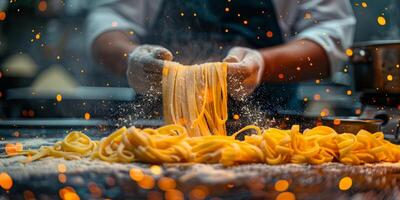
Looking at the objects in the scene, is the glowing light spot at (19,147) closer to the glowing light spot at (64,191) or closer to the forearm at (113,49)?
the forearm at (113,49)

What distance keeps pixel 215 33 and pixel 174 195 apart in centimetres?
167

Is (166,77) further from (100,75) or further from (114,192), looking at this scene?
(114,192)

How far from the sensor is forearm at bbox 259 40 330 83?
322 centimetres

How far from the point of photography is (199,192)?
176cm

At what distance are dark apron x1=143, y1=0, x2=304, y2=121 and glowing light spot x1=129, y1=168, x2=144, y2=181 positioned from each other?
1257 millimetres

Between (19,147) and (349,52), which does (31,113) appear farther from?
(349,52)

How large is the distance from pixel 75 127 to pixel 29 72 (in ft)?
2.22

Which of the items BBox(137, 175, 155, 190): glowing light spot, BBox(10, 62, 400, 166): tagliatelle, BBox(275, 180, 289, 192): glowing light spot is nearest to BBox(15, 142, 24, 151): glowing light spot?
BBox(10, 62, 400, 166): tagliatelle

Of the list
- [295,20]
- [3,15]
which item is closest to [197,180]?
[295,20]

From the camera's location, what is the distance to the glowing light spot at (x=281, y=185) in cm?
184

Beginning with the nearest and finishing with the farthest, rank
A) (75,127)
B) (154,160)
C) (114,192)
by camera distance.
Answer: (114,192)
(154,160)
(75,127)

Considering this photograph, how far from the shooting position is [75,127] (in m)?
3.15

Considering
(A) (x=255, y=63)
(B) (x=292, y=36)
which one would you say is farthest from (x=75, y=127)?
(B) (x=292, y=36)

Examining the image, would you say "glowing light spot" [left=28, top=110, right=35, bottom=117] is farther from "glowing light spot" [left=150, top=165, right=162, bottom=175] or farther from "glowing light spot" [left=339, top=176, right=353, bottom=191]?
"glowing light spot" [left=339, top=176, right=353, bottom=191]
